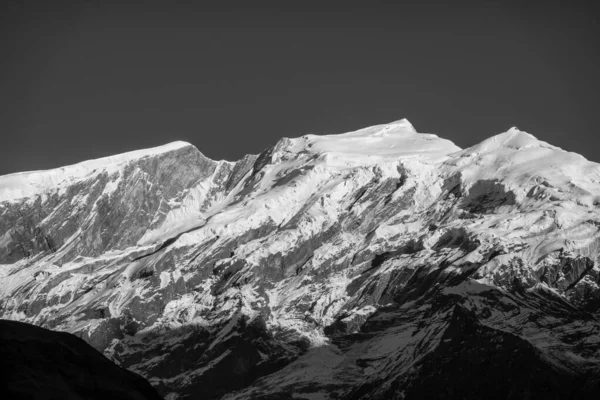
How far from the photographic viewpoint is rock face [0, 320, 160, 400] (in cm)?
7181

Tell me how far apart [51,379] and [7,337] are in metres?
4.15

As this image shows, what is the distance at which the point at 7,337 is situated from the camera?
248ft

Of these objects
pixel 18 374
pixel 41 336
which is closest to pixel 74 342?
pixel 41 336

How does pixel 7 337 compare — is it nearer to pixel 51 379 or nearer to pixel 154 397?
pixel 51 379

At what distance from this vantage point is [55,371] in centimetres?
7469

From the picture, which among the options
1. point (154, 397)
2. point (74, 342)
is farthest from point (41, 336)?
point (154, 397)

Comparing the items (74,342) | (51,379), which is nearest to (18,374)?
(51,379)

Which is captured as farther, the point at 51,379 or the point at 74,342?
the point at 74,342

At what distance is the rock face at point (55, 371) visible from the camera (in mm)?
71812

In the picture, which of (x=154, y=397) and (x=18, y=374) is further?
(x=154, y=397)

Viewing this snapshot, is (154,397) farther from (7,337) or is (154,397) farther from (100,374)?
(7,337)

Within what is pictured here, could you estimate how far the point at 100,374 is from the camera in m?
77.4

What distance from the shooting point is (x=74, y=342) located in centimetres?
7944

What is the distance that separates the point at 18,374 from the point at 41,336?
5.58 meters
